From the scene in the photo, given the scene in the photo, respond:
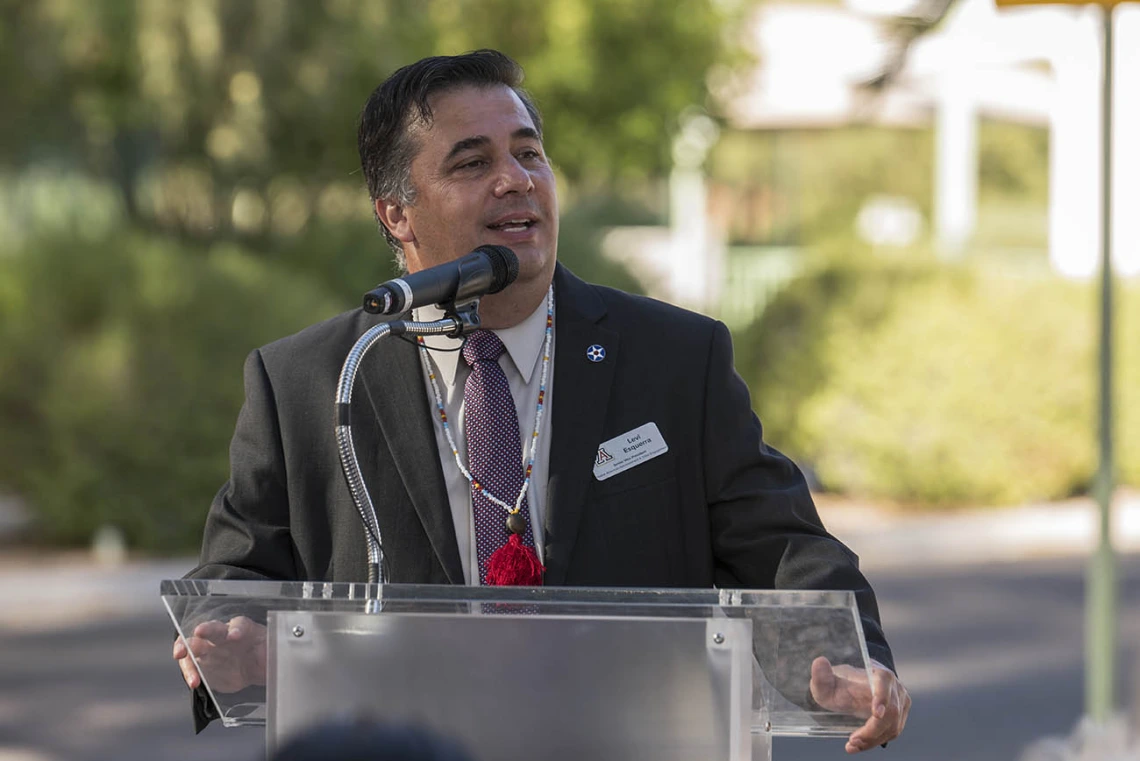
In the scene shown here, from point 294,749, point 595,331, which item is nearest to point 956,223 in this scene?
point 595,331

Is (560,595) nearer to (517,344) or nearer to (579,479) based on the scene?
(579,479)

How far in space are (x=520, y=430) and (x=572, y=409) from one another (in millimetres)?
106

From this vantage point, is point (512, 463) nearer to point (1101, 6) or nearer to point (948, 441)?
point (1101, 6)

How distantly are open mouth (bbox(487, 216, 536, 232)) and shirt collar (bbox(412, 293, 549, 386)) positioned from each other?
159mm

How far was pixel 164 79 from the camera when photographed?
1330 cm

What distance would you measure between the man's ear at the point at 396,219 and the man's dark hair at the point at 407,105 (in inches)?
0.7

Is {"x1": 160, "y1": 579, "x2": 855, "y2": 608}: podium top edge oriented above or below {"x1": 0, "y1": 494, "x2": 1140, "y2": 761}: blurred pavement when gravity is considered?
above

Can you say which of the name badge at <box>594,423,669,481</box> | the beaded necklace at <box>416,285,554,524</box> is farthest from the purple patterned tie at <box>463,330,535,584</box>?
the name badge at <box>594,423,669,481</box>

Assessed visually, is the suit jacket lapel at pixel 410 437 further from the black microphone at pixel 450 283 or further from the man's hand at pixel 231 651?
the man's hand at pixel 231 651

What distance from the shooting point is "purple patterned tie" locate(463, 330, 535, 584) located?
114 inches

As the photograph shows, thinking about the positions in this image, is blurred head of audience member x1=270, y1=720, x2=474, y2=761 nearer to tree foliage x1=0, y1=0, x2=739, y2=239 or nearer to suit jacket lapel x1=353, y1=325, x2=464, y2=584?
suit jacket lapel x1=353, y1=325, x2=464, y2=584

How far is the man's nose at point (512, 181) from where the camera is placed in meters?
2.96

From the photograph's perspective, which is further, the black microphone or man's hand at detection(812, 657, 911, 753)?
the black microphone

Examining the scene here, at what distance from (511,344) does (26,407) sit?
34.0 feet
